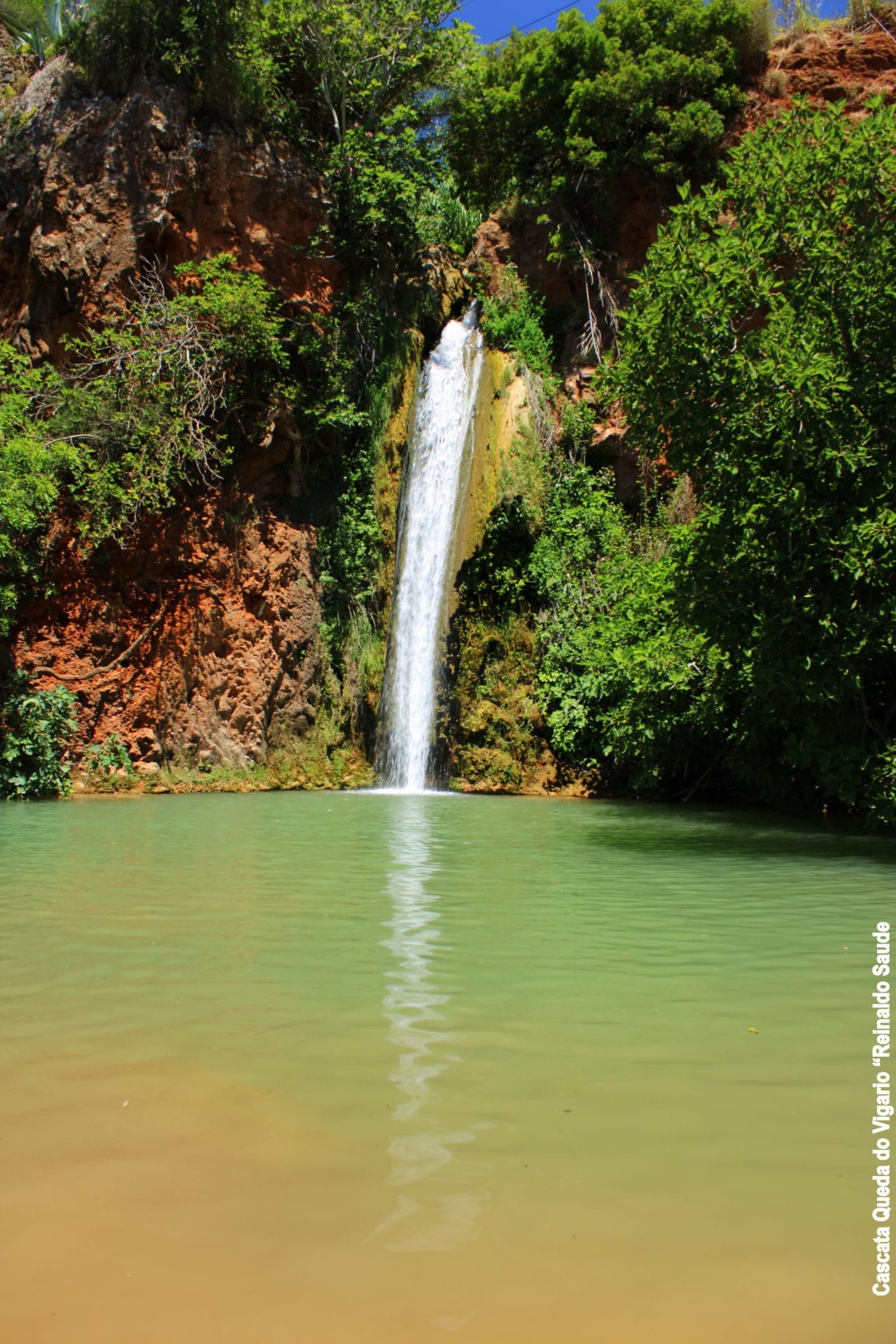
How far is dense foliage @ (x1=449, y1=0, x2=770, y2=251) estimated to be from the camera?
60.4 feet

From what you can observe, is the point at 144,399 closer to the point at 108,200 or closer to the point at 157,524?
the point at 157,524

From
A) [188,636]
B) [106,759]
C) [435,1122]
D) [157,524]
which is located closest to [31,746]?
[106,759]

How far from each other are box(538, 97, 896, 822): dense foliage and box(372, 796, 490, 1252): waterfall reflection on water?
623 centimetres

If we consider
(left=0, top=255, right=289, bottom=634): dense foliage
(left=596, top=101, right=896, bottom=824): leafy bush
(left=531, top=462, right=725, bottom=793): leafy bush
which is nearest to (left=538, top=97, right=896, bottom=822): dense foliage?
(left=596, top=101, right=896, bottom=824): leafy bush

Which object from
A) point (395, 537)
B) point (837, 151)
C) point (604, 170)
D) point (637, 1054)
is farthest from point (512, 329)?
point (637, 1054)

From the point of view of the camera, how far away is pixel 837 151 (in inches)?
391

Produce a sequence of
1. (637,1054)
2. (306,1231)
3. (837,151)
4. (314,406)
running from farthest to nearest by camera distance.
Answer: (314,406) → (837,151) → (637,1054) → (306,1231)

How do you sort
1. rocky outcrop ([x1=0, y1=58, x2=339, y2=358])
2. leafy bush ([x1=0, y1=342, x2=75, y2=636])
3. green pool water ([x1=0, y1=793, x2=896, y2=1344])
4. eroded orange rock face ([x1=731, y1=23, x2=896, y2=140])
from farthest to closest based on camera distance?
eroded orange rock face ([x1=731, y1=23, x2=896, y2=140]) < rocky outcrop ([x1=0, y1=58, x2=339, y2=358]) < leafy bush ([x1=0, y1=342, x2=75, y2=636]) < green pool water ([x1=0, y1=793, x2=896, y2=1344])

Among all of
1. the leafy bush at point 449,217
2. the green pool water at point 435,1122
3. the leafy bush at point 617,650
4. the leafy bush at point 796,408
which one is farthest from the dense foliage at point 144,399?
the green pool water at point 435,1122

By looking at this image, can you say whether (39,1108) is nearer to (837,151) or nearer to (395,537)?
(837,151)

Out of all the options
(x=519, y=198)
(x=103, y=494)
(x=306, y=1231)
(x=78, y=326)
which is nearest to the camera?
(x=306, y=1231)

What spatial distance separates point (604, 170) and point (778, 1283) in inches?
805

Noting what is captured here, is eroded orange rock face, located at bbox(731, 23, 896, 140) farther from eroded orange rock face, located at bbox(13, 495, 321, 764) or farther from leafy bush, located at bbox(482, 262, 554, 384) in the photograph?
eroded orange rock face, located at bbox(13, 495, 321, 764)

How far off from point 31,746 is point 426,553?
7870 mm
